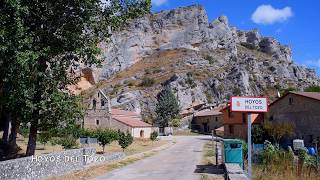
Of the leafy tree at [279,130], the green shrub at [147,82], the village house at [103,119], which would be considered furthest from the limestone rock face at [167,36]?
the leafy tree at [279,130]

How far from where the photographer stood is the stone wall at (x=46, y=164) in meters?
15.4

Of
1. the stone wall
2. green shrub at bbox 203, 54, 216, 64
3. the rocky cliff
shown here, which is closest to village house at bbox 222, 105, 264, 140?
the stone wall

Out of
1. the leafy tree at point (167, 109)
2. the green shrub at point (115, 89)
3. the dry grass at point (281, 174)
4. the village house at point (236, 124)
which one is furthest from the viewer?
the green shrub at point (115, 89)

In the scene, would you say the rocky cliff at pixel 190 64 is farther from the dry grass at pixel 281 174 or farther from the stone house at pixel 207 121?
the dry grass at pixel 281 174

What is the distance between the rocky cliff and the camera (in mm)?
117000

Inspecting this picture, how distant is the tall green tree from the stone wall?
207 cm

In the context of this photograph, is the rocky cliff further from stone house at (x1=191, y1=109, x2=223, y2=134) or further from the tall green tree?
the tall green tree

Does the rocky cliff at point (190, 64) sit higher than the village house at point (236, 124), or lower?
higher

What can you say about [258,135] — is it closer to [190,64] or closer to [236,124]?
[236,124]

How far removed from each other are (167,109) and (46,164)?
277ft

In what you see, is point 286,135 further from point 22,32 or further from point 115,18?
point 22,32

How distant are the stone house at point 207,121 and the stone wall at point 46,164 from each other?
69.0 meters

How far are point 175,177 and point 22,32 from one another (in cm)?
964

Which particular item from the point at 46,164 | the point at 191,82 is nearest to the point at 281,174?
the point at 46,164
